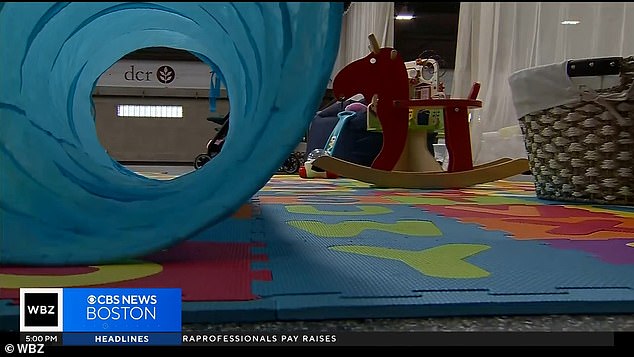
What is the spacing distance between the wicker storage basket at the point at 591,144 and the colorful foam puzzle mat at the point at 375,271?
323 millimetres

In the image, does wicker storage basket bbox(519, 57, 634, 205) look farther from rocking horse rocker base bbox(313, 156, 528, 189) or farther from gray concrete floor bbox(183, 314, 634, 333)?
gray concrete floor bbox(183, 314, 634, 333)

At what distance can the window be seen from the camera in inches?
248

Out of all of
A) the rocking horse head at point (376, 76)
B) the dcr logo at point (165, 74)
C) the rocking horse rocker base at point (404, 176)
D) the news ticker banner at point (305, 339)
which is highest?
the dcr logo at point (165, 74)

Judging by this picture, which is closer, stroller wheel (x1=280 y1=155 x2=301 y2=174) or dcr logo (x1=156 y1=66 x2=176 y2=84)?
stroller wheel (x1=280 y1=155 x2=301 y2=174)

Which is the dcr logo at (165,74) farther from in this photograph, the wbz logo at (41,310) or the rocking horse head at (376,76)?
the wbz logo at (41,310)

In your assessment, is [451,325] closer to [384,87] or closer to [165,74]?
[384,87]

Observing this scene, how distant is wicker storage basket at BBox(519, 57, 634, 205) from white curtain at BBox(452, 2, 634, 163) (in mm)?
845

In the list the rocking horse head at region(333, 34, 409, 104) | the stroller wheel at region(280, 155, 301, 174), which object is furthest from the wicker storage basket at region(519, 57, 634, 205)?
the stroller wheel at region(280, 155, 301, 174)

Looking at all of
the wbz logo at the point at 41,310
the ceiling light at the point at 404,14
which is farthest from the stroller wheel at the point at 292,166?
the wbz logo at the point at 41,310

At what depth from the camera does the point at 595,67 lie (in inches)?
47.2

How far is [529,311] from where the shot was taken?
445mm

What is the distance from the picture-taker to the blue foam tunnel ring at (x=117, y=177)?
0.50m

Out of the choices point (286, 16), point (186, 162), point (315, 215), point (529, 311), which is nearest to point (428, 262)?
point (529, 311)
